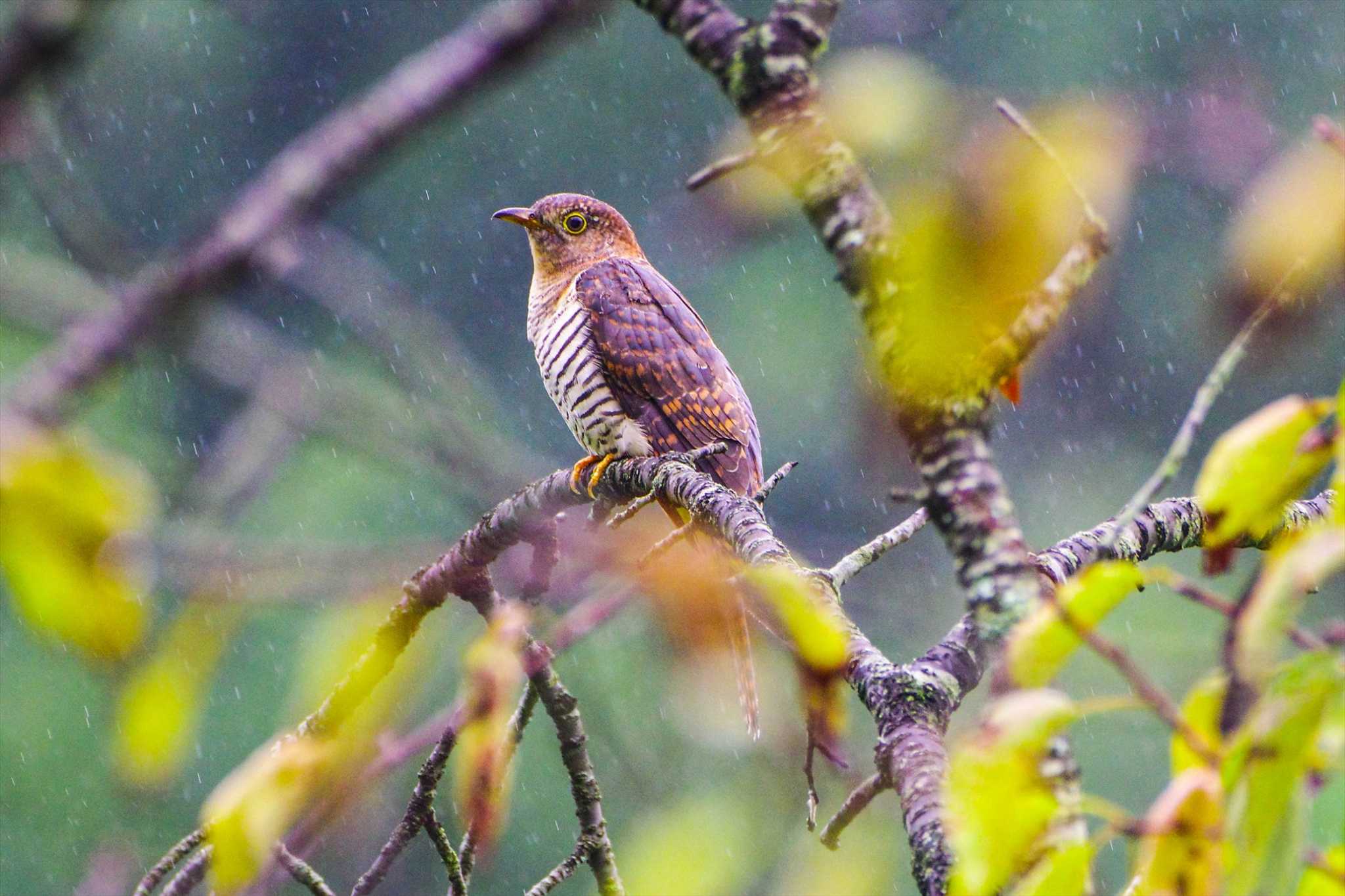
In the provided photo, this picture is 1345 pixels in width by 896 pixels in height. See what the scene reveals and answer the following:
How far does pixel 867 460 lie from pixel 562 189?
39.9 feet

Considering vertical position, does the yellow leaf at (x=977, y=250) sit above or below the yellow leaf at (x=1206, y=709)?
above

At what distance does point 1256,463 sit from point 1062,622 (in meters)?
0.13

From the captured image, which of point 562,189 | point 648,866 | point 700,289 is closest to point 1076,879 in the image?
point 648,866

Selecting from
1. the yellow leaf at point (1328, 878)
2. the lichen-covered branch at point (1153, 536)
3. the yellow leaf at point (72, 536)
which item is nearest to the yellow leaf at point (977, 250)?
the yellow leaf at point (1328, 878)

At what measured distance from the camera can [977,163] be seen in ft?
3.42

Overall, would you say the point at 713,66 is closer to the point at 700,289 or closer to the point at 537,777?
the point at 537,777

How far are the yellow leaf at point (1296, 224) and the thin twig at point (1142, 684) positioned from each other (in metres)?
0.24

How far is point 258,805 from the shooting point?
0.84 metres

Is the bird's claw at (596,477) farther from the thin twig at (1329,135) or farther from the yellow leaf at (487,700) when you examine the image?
the thin twig at (1329,135)

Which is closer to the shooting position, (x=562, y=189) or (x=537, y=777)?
(x=537, y=777)

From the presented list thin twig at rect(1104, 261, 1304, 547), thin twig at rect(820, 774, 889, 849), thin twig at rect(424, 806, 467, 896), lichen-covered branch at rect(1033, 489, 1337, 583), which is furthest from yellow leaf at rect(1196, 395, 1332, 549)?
thin twig at rect(424, 806, 467, 896)

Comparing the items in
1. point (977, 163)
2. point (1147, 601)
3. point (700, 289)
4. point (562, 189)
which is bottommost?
point (1147, 601)

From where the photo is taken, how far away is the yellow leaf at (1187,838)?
2.07 ft

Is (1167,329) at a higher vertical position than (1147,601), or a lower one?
higher
